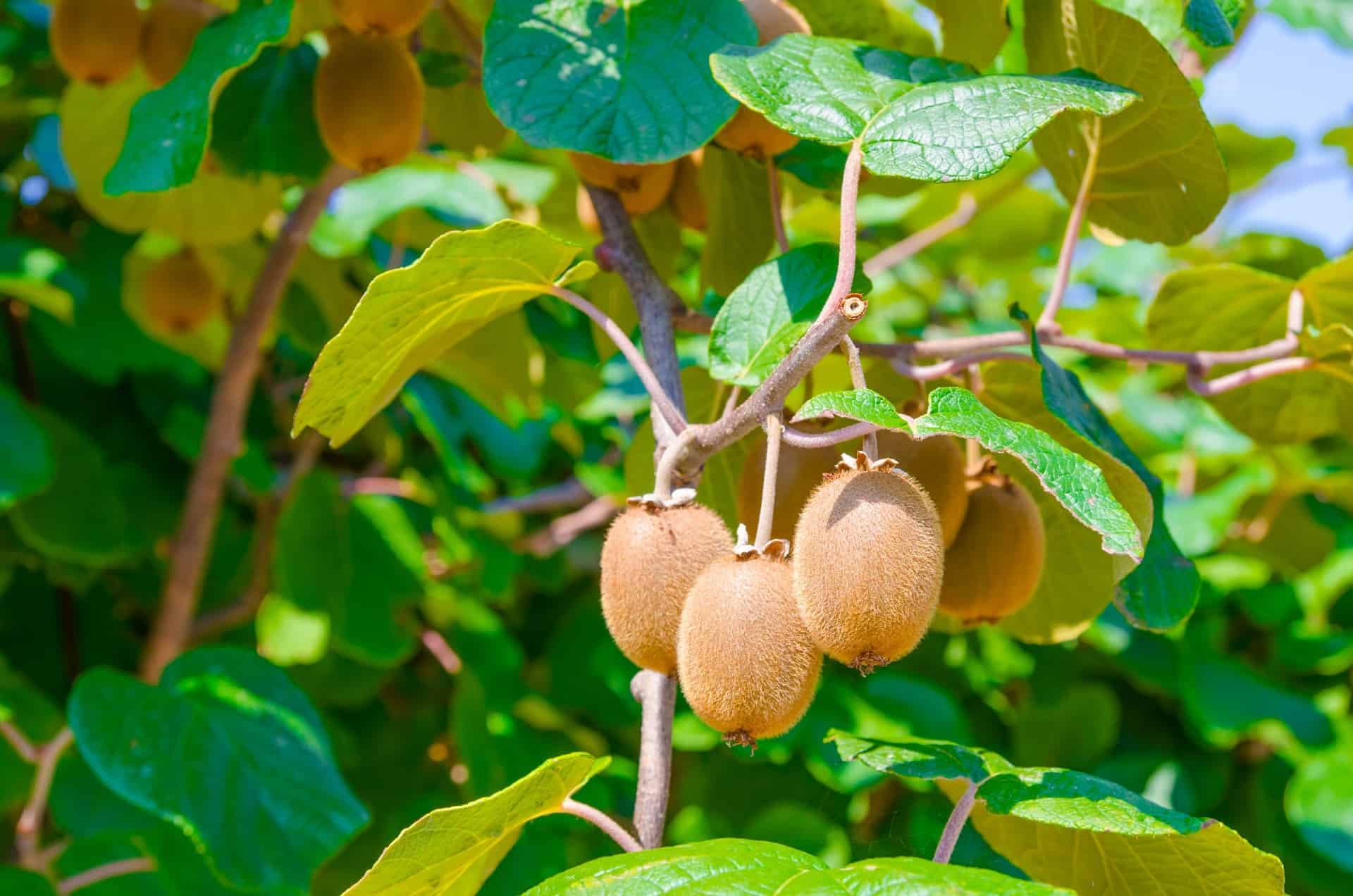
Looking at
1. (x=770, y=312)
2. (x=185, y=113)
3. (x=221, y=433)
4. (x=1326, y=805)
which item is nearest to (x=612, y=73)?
(x=770, y=312)

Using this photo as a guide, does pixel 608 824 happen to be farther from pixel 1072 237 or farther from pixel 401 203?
pixel 401 203

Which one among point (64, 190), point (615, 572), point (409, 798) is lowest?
point (409, 798)

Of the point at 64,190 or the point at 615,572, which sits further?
the point at 64,190

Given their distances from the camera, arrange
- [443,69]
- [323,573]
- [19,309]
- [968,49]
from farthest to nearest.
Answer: [19,309] < [323,573] < [443,69] < [968,49]

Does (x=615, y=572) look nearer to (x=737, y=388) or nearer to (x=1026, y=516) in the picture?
(x=737, y=388)

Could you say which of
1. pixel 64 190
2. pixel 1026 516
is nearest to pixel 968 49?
pixel 1026 516

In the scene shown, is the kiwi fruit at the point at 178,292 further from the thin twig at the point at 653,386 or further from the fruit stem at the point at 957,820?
the fruit stem at the point at 957,820
